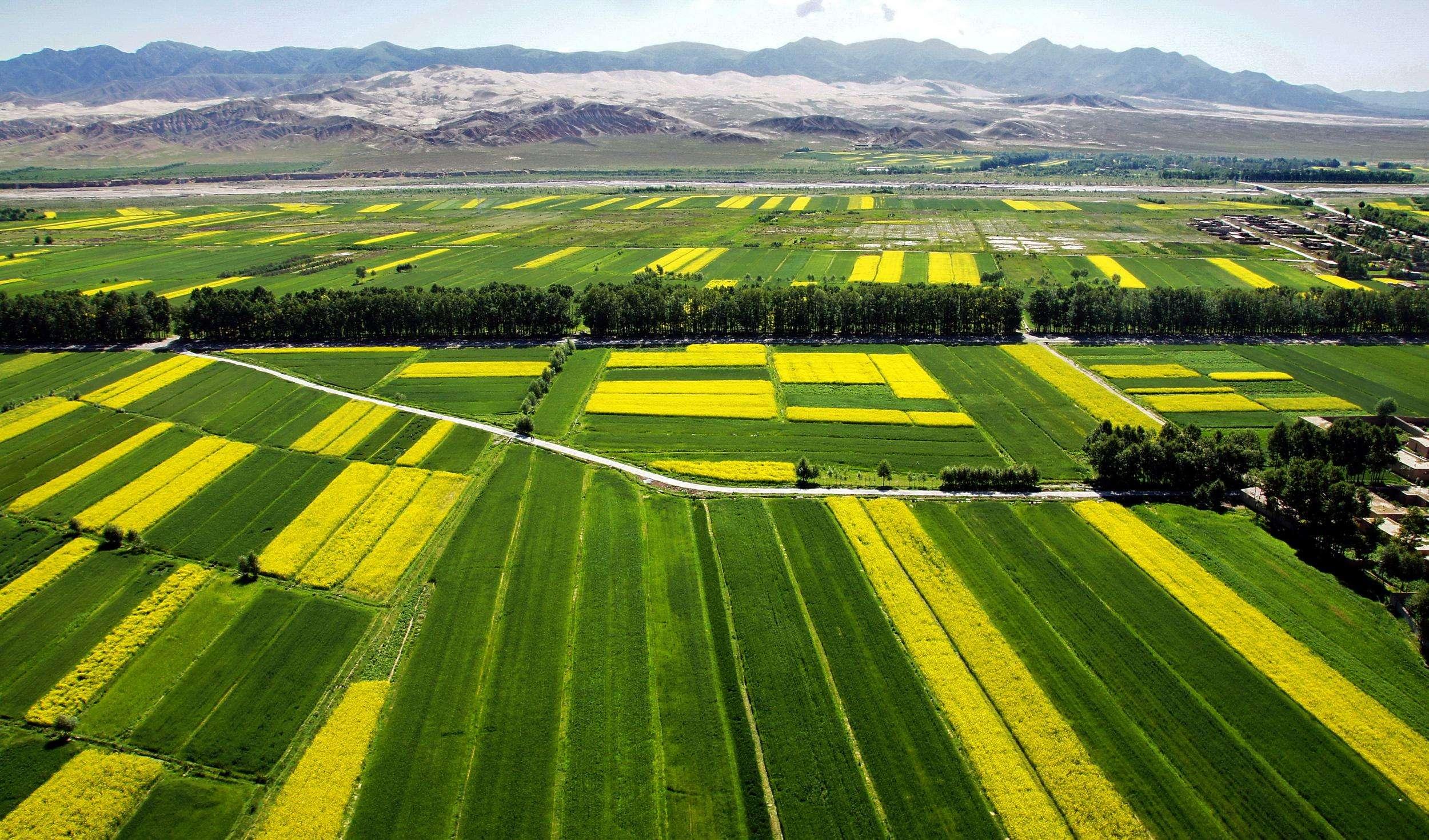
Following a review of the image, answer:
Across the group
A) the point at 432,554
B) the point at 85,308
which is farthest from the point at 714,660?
the point at 85,308

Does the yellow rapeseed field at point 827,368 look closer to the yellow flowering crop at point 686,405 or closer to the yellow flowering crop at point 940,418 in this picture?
→ the yellow flowering crop at point 686,405

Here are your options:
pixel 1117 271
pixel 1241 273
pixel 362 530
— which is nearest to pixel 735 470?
pixel 362 530

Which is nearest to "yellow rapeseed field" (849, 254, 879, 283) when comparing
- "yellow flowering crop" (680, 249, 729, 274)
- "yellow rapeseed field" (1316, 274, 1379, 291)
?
"yellow flowering crop" (680, 249, 729, 274)

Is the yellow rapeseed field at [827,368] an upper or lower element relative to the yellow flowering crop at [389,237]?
lower

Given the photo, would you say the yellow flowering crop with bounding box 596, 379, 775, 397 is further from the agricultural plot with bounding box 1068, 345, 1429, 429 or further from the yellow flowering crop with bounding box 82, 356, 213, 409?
the yellow flowering crop with bounding box 82, 356, 213, 409

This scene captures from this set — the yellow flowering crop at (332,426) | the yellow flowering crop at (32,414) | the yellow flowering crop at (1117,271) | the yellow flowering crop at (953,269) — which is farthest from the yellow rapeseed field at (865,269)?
the yellow flowering crop at (32,414)

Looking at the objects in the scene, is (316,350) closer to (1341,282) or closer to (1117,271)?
(1117,271)

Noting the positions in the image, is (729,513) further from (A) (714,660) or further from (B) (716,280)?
(B) (716,280)
